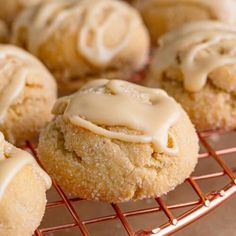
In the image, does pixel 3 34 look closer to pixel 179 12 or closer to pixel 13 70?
pixel 13 70

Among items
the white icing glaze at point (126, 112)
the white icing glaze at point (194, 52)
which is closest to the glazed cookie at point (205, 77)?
the white icing glaze at point (194, 52)

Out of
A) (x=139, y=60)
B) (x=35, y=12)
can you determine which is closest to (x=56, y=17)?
(x=35, y=12)

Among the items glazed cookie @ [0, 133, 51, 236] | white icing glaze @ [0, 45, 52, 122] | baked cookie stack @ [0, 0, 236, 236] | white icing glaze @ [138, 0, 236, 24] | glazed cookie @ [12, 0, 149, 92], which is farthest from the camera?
white icing glaze @ [138, 0, 236, 24]

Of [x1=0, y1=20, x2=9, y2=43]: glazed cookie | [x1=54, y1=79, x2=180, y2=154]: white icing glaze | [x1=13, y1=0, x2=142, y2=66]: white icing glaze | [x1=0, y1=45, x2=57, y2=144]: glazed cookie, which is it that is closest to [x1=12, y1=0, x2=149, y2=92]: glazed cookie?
[x1=13, y1=0, x2=142, y2=66]: white icing glaze

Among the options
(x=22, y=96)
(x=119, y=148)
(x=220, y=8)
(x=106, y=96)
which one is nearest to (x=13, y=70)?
(x=22, y=96)

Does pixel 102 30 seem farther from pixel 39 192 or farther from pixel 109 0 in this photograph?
pixel 39 192

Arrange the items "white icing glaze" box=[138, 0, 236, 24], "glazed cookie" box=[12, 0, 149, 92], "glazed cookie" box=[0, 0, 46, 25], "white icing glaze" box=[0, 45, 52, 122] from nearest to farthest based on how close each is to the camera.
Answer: "white icing glaze" box=[0, 45, 52, 122]
"glazed cookie" box=[12, 0, 149, 92]
"white icing glaze" box=[138, 0, 236, 24]
"glazed cookie" box=[0, 0, 46, 25]

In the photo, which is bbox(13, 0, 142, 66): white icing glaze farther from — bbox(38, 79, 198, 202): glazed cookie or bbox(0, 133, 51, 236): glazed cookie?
bbox(0, 133, 51, 236): glazed cookie
